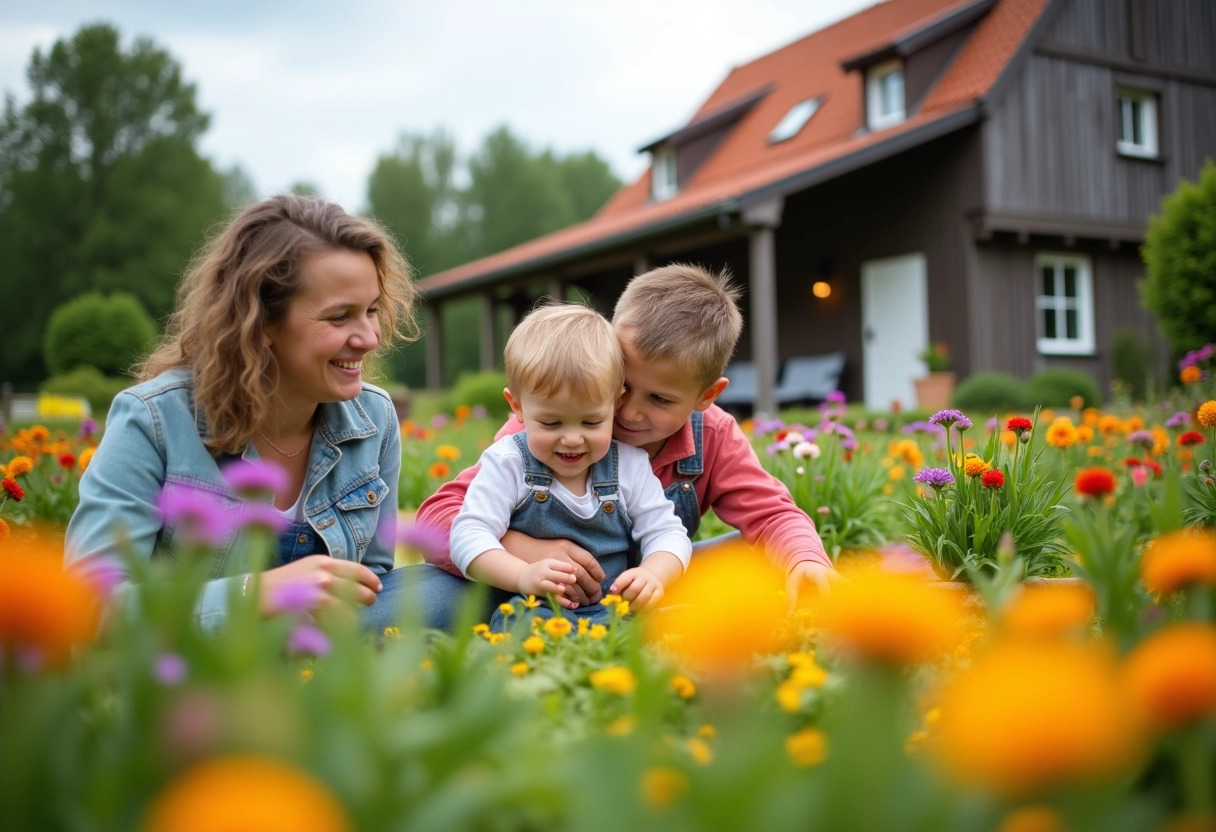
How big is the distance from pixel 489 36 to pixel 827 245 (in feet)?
83.6

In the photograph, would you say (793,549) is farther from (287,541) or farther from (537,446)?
(287,541)

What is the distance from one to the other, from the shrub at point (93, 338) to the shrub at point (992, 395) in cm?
1809

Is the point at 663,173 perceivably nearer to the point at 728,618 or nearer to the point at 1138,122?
the point at 1138,122

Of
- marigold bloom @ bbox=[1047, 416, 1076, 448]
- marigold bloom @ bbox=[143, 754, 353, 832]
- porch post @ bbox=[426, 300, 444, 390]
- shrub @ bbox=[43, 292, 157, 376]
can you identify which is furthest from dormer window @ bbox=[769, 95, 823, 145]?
marigold bloom @ bbox=[143, 754, 353, 832]

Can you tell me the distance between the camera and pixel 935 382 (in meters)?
12.3

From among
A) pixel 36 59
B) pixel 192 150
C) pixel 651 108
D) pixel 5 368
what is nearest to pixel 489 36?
pixel 192 150

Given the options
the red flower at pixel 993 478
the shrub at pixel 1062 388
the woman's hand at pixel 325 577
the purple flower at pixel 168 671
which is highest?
the shrub at pixel 1062 388

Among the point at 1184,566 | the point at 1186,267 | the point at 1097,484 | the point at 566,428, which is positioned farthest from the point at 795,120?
the point at 1184,566

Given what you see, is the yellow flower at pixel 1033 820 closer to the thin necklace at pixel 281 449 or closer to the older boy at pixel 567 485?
the older boy at pixel 567 485

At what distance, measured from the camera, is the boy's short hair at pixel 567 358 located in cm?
230

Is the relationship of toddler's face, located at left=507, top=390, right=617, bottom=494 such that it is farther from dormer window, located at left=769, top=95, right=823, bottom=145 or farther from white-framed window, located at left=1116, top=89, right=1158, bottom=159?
white-framed window, located at left=1116, top=89, right=1158, bottom=159

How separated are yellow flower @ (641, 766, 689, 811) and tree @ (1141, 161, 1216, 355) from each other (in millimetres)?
9365

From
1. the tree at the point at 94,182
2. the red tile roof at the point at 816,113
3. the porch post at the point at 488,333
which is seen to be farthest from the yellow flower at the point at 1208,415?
the tree at the point at 94,182

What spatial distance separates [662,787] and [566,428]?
5.23 feet
